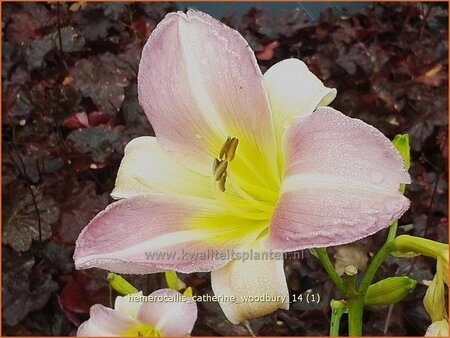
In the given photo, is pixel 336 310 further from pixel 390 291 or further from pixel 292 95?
pixel 292 95

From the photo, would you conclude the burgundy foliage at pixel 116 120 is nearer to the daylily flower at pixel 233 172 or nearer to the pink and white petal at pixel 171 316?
the pink and white petal at pixel 171 316

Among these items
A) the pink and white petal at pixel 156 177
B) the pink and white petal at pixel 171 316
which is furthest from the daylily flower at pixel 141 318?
the pink and white petal at pixel 156 177

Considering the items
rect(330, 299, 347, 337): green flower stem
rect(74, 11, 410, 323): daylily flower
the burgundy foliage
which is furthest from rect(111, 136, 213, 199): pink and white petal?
the burgundy foliage

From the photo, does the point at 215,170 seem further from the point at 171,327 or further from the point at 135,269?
the point at 171,327

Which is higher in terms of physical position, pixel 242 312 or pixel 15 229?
pixel 242 312

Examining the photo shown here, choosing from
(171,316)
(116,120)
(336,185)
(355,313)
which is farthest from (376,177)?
(116,120)

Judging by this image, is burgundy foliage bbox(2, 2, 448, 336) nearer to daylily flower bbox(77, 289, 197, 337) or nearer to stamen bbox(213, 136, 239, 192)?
daylily flower bbox(77, 289, 197, 337)

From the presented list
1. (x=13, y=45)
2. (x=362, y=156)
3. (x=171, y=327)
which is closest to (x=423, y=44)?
(x=13, y=45)
